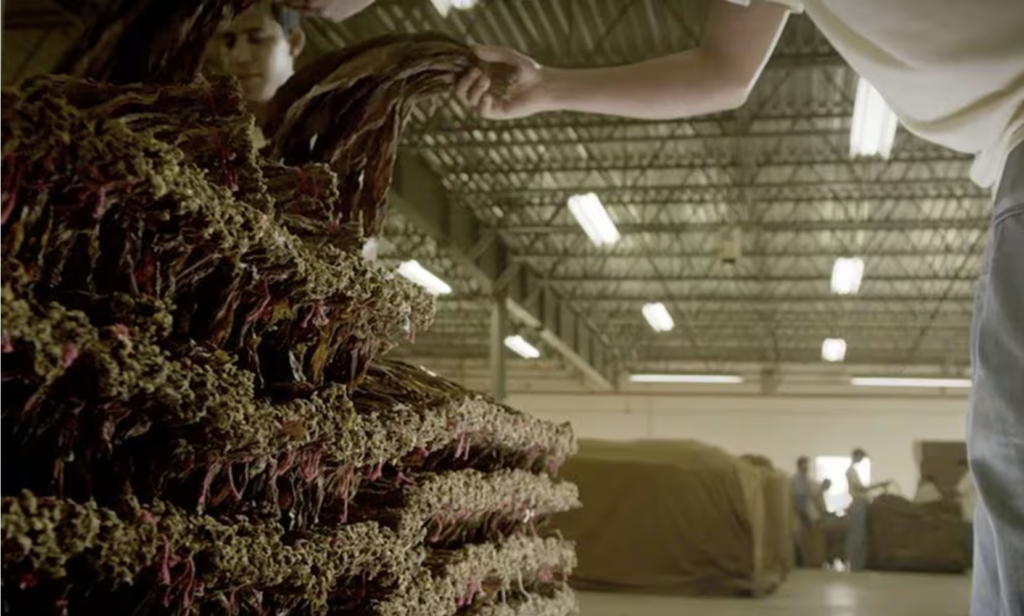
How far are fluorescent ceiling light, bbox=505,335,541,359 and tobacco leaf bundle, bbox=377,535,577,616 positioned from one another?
13665 mm

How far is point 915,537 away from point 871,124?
17.5ft

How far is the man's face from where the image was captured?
160cm

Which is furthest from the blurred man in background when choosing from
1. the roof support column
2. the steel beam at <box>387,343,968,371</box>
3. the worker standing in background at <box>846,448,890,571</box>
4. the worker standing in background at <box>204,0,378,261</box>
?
the worker standing in background at <box>204,0,378,261</box>

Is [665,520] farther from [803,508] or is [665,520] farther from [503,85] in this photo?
[503,85]

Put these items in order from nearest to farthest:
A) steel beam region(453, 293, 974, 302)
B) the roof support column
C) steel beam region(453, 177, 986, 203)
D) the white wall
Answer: steel beam region(453, 177, 986, 203) < the roof support column < steel beam region(453, 293, 974, 302) < the white wall

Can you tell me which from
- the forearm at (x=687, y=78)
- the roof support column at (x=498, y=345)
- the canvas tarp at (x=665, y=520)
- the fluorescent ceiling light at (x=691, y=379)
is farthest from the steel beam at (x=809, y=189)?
the forearm at (x=687, y=78)

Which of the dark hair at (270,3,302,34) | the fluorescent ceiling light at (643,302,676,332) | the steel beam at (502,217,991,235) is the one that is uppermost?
the steel beam at (502,217,991,235)

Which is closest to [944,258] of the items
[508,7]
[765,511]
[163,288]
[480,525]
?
[765,511]

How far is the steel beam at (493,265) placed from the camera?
999 centimetres

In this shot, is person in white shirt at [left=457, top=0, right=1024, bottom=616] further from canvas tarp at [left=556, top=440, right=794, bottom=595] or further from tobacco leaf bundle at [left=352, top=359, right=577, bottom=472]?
canvas tarp at [left=556, top=440, right=794, bottom=595]

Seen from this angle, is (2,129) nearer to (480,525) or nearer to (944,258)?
(480,525)

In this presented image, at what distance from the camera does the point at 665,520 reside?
290 inches

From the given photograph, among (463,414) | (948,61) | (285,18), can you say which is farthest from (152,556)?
(285,18)

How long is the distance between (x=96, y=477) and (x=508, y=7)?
705 centimetres
